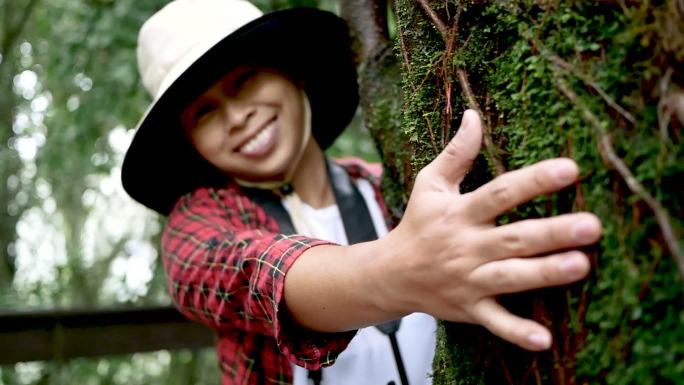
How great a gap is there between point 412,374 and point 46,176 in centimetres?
550

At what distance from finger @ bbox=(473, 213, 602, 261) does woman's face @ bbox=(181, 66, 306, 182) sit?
3.30ft

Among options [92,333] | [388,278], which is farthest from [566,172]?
[92,333]

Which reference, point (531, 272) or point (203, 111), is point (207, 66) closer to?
point (203, 111)

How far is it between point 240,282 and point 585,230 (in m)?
0.76

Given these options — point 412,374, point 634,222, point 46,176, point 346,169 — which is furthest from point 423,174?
point 46,176

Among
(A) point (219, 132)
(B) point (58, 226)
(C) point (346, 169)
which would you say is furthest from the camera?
(B) point (58, 226)

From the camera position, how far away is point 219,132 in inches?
67.2

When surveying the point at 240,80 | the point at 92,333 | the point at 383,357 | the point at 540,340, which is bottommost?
the point at 92,333

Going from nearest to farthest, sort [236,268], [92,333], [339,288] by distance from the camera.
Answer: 1. [339,288]
2. [236,268]
3. [92,333]

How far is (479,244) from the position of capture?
0.78 meters

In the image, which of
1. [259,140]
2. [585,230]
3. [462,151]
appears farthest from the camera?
[259,140]

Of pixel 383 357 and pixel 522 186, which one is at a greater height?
pixel 522 186

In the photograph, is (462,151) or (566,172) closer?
(566,172)

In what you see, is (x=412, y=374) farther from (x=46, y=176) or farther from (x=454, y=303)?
(x=46, y=176)
